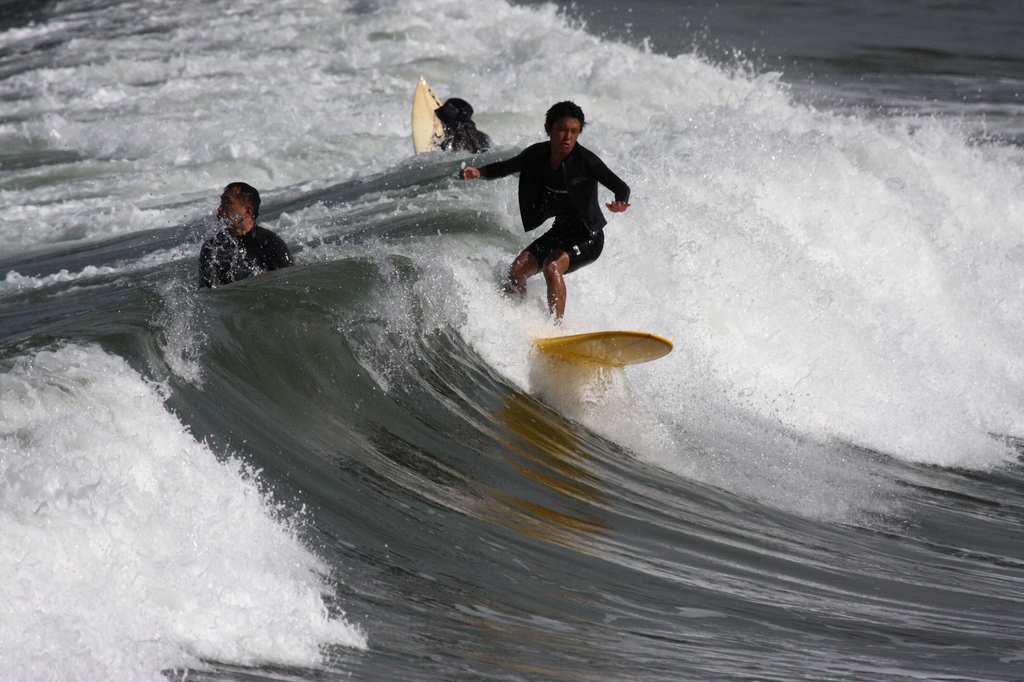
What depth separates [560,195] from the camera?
5613 millimetres

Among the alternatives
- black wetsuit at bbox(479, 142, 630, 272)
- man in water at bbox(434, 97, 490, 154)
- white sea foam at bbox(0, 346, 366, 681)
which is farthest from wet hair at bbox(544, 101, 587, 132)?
man in water at bbox(434, 97, 490, 154)

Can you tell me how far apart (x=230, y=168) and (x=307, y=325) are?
6.84m

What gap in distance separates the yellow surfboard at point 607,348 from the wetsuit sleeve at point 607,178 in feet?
2.59

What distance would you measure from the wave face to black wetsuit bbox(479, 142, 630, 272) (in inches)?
19.0

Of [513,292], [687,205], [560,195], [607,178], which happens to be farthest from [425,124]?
[607,178]

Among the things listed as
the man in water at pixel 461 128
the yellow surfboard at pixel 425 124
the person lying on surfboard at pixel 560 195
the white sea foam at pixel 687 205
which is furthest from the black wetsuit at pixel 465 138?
the person lying on surfboard at pixel 560 195

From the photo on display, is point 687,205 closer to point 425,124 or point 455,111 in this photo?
point 455,111

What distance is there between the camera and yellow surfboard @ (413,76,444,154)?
36.5 feet

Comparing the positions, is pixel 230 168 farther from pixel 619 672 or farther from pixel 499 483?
pixel 619 672

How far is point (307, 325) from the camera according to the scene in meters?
5.40

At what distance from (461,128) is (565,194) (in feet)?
15.7

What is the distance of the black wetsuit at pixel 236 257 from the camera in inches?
231

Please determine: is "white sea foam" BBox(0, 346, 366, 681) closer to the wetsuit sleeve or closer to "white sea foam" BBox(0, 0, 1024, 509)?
"white sea foam" BBox(0, 0, 1024, 509)

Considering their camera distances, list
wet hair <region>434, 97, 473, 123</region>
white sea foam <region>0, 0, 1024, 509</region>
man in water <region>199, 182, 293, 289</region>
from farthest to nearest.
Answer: wet hair <region>434, 97, 473, 123</region>, white sea foam <region>0, 0, 1024, 509</region>, man in water <region>199, 182, 293, 289</region>
